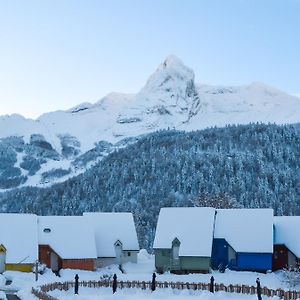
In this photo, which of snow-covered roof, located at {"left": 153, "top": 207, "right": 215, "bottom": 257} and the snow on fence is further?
snow-covered roof, located at {"left": 153, "top": 207, "right": 215, "bottom": 257}

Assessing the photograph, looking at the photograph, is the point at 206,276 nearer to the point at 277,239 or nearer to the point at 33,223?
the point at 277,239

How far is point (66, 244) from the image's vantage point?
62.3 meters

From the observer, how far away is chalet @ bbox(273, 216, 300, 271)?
61.0m

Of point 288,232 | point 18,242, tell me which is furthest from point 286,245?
point 18,242

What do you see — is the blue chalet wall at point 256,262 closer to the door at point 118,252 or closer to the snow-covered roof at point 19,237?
the door at point 118,252

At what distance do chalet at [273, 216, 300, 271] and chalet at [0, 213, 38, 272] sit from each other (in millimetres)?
22687

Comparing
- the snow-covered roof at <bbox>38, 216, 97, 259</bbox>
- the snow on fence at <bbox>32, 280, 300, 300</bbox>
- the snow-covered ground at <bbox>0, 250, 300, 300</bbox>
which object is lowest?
the snow-covered ground at <bbox>0, 250, 300, 300</bbox>

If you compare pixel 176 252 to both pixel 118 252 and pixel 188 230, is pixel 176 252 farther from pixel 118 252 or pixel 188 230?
pixel 118 252

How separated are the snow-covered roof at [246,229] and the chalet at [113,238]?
10.1 metres

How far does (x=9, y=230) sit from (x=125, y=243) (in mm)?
12363

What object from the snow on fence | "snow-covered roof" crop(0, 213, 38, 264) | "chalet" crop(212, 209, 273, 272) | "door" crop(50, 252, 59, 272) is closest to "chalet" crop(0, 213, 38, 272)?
"snow-covered roof" crop(0, 213, 38, 264)

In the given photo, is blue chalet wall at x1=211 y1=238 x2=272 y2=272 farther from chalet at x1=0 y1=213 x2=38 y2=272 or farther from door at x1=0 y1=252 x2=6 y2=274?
door at x1=0 y1=252 x2=6 y2=274

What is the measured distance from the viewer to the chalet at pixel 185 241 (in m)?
59.6

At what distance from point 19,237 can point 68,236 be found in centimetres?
492
